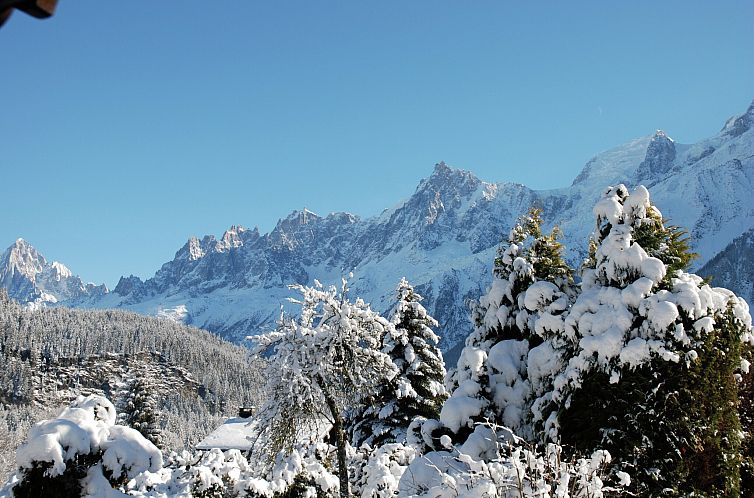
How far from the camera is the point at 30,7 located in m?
1.96

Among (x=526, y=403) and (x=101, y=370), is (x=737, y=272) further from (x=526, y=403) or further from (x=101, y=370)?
(x=526, y=403)

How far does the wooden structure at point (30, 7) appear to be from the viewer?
190 cm

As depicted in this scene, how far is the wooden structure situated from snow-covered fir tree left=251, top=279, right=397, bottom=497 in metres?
13.8

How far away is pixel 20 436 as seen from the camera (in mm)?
101500

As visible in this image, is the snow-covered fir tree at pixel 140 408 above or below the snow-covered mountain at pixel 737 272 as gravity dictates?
below

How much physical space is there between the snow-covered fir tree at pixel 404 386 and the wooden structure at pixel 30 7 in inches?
767

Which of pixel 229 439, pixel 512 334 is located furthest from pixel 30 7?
pixel 229 439

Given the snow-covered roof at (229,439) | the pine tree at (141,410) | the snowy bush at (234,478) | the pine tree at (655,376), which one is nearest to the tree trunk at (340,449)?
the snowy bush at (234,478)

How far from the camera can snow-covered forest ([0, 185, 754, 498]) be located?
792 centimetres

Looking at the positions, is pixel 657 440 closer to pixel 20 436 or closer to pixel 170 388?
pixel 20 436

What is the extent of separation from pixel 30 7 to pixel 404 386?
1994 cm

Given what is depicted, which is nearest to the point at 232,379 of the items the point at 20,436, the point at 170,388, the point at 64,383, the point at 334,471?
the point at 170,388

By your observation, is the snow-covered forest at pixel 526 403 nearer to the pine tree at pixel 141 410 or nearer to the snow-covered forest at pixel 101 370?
the pine tree at pixel 141 410

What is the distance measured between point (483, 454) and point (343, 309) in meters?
5.82
